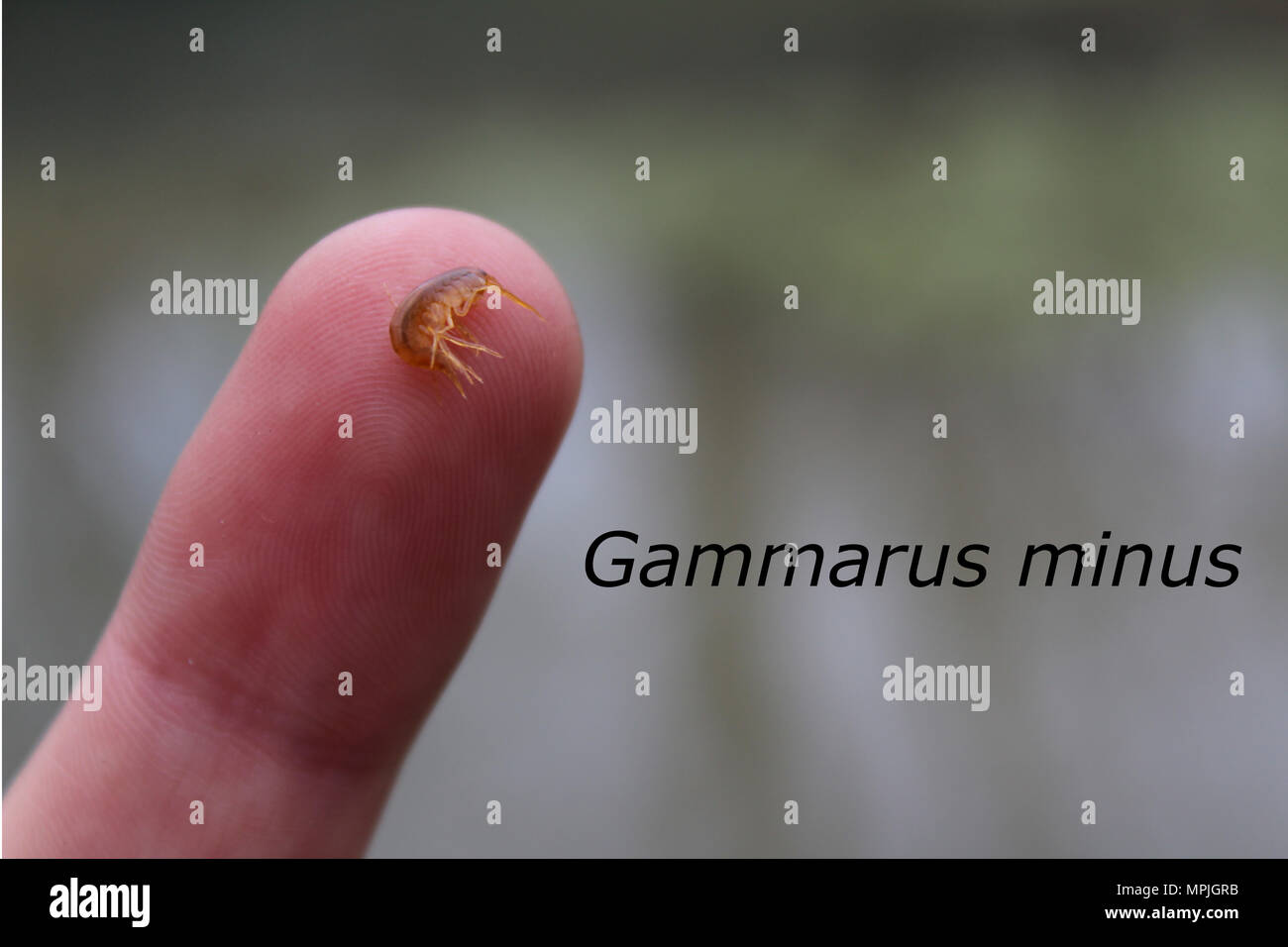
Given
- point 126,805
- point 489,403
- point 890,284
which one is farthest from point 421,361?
point 890,284

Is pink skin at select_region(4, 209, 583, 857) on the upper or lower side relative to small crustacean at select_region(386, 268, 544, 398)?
lower

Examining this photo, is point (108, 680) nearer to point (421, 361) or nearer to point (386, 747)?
point (386, 747)

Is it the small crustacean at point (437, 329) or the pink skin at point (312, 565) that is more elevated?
the small crustacean at point (437, 329)
